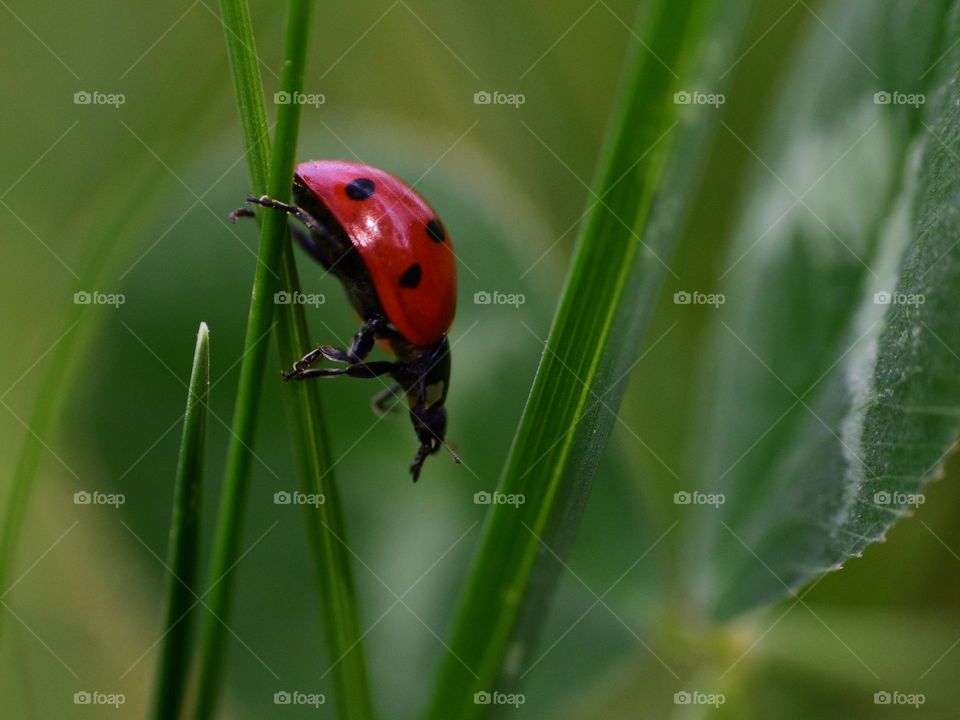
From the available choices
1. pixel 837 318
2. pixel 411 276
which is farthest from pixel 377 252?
pixel 837 318

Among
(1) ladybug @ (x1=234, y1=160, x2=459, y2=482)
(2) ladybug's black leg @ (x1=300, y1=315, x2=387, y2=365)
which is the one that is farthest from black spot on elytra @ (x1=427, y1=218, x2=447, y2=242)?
(2) ladybug's black leg @ (x1=300, y1=315, x2=387, y2=365)

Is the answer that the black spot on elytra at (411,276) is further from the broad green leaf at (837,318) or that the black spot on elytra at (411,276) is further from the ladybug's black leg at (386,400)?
the broad green leaf at (837,318)

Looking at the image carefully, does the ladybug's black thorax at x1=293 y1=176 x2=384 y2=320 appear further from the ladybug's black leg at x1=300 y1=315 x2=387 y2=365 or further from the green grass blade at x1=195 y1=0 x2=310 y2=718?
the green grass blade at x1=195 y1=0 x2=310 y2=718

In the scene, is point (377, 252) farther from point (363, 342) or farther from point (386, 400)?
point (386, 400)

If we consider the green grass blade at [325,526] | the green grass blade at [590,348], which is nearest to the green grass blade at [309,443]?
the green grass blade at [325,526]

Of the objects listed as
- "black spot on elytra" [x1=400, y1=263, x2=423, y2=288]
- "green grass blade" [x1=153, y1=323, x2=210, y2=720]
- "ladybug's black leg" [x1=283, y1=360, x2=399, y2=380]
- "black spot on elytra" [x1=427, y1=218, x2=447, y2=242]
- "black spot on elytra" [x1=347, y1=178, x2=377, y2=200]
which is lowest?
"green grass blade" [x1=153, y1=323, x2=210, y2=720]

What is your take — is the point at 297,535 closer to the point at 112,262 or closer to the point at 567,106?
the point at 112,262
